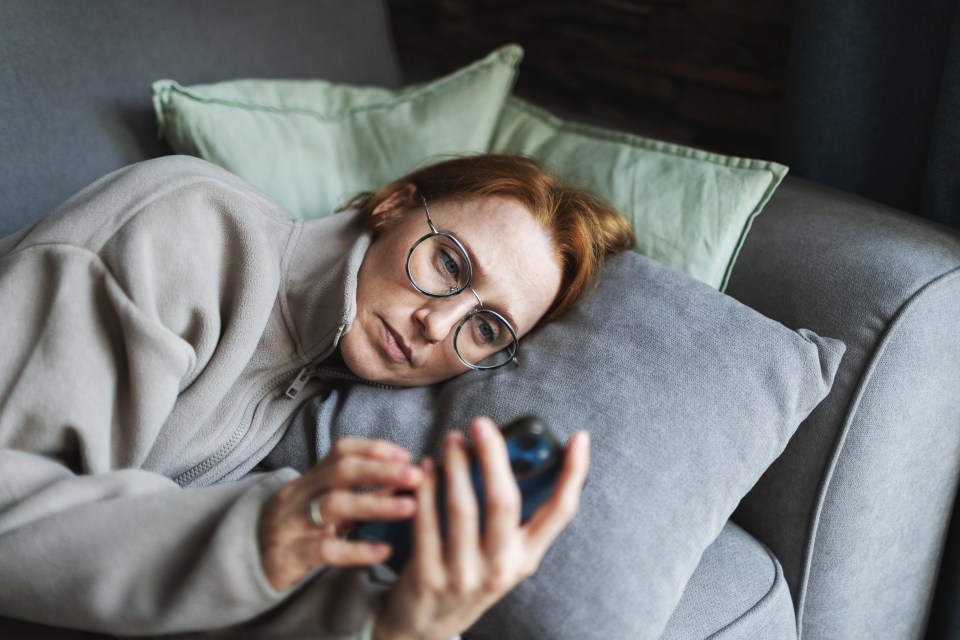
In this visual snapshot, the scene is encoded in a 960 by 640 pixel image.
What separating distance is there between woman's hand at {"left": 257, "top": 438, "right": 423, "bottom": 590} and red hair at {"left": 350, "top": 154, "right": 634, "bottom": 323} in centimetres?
55

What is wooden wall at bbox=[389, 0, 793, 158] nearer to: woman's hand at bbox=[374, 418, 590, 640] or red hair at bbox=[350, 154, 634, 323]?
red hair at bbox=[350, 154, 634, 323]

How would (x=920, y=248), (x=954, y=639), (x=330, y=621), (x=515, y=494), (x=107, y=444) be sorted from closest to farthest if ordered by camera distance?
(x=515, y=494)
(x=330, y=621)
(x=107, y=444)
(x=920, y=248)
(x=954, y=639)

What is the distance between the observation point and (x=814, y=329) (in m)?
1.16

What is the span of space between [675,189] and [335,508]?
88 centimetres

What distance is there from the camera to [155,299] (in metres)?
0.96

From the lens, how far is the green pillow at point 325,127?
4.33 ft

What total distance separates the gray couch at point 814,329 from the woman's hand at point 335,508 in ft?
1.67

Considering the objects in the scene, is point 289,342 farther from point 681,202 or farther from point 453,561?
point 681,202

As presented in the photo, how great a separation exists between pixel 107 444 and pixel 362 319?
356mm

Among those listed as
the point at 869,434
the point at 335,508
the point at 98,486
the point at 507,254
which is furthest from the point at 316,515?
the point at 869,434

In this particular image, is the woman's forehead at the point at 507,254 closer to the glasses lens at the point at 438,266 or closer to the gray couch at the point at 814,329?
the glasses lens at the point at 438,266

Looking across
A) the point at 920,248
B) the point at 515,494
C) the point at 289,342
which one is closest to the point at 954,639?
the point at 920,248

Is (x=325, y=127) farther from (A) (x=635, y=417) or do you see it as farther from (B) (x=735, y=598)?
(B) (x=735, y=598)

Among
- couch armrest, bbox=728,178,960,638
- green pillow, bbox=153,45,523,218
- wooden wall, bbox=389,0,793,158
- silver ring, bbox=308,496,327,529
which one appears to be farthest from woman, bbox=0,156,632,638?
wooden wall, bbox=389,0,793,158
